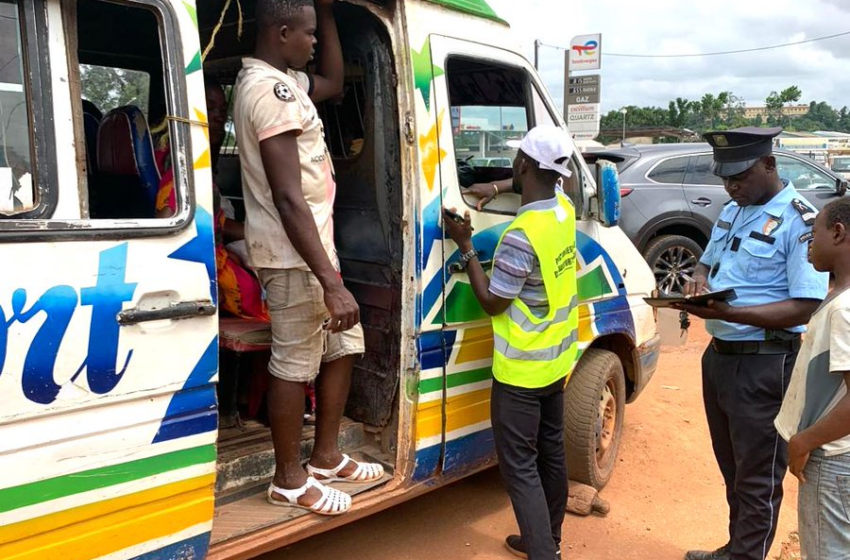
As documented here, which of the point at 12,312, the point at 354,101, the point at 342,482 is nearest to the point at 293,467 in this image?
the point at 342,482

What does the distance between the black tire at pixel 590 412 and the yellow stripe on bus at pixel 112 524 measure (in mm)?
2056

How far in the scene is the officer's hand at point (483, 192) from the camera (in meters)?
3.18

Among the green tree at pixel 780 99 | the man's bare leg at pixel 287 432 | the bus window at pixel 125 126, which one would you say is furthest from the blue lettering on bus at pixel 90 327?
the green tree at pixel 780 99

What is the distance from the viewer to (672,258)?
9.08 metres

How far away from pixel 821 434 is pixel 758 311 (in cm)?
73

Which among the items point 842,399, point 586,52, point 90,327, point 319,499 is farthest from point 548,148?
point 586,52

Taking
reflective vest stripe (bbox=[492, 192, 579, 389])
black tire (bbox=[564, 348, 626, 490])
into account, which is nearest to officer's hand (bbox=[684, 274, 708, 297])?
reflective vest stripe (bbox=[492, 192, 579, 389])

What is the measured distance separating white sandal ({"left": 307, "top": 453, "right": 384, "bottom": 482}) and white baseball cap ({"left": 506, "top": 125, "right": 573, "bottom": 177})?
140 cm

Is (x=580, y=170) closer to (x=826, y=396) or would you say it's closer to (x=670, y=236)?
(x=826, y=396)

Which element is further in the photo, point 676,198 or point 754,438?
point 676,198

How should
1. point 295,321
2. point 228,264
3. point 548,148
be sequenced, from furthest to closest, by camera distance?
point 228,264
point 548,148
point 295,321

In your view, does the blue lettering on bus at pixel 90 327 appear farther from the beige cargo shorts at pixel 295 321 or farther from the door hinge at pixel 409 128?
the door hinge at pixel 409 128

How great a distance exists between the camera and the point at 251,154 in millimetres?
2514

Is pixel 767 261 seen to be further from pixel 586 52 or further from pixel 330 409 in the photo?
pixel 586 52
